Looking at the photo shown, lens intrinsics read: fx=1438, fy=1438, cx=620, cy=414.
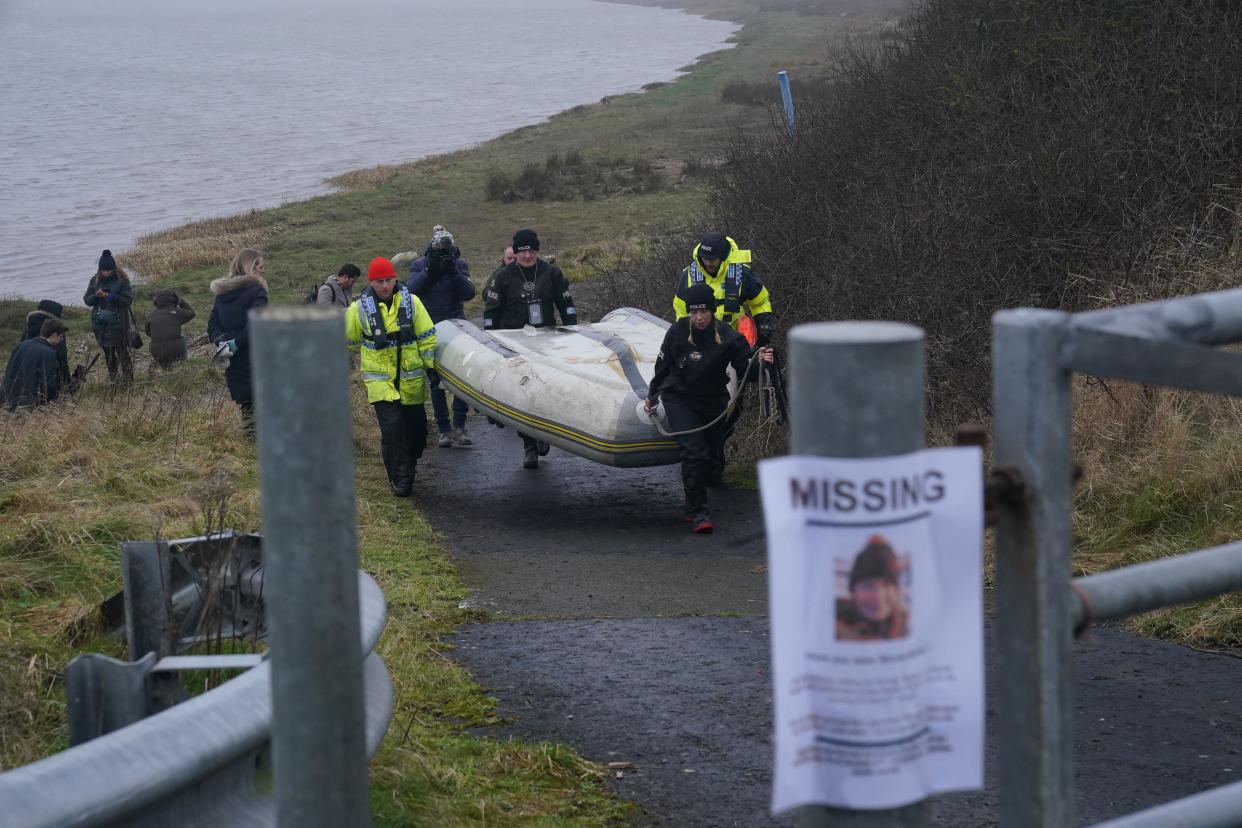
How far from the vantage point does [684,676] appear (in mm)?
6246

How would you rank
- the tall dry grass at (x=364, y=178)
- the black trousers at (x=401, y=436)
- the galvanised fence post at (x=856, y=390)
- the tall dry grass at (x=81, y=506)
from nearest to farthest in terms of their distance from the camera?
the galvanised fence post at (x=856, y=390), the tall dry grass at (x=81, y=506), the black trousers at (x=401, y=436), the tall dry grass at (x=364, y=178)

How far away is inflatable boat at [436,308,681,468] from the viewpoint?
10.4 m

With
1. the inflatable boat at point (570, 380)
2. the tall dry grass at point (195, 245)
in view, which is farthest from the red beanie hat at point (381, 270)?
the tall dry grass at point (195, 245)

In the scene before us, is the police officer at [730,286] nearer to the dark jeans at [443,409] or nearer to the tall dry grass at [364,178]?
the dark jeans at [443,409]

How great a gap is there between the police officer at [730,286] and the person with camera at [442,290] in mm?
3026

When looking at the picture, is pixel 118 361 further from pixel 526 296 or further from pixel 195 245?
pixel 195 245

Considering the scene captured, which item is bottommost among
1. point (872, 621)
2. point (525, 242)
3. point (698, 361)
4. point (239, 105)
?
point (698, 361)

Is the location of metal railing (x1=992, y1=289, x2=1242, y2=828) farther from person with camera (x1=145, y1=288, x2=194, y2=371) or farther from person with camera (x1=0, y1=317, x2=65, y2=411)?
person with camera (x1=145, y1=288, x2=194, y2=371)

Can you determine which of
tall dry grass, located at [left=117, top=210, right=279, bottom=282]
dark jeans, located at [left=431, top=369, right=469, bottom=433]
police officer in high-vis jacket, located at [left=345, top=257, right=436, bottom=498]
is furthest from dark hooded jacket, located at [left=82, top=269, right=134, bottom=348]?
tall dry grass, located at [left=117, top=210, right=279, bottom=282]

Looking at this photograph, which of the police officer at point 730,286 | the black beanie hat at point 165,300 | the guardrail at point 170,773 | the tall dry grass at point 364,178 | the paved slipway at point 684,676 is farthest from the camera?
the tall dry grass at point 364,178

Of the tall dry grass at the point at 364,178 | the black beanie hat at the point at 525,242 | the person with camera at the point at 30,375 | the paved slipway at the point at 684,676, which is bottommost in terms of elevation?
the paved slipway at the point at 684,676

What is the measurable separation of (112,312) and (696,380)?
9957mm

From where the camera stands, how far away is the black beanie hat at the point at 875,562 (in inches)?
60.6

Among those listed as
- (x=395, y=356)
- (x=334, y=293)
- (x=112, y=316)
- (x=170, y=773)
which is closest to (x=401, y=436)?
(x=395, y=356)
